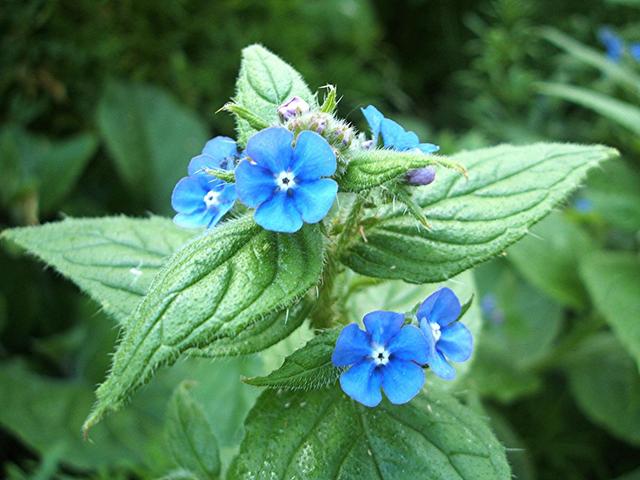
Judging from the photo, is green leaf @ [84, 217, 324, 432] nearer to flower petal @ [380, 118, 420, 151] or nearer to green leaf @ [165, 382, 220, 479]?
flower petal @ [380, 118, 420, 151]

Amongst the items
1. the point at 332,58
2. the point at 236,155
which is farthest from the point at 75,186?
the point at 236,155

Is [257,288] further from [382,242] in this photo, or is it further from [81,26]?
[81,26]

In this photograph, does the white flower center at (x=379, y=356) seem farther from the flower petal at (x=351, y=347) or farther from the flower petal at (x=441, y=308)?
the flower petal at (x=441, y=308)

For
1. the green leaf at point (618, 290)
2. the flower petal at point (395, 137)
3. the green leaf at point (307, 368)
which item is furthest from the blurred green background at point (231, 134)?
the flower petal at point (395, 137)

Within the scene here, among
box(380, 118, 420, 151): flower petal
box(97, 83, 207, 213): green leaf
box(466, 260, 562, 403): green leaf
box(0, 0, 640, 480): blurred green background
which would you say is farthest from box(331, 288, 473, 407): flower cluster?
box(97, 83, 207, 213): green leaf

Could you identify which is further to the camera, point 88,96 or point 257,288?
point 88,96
